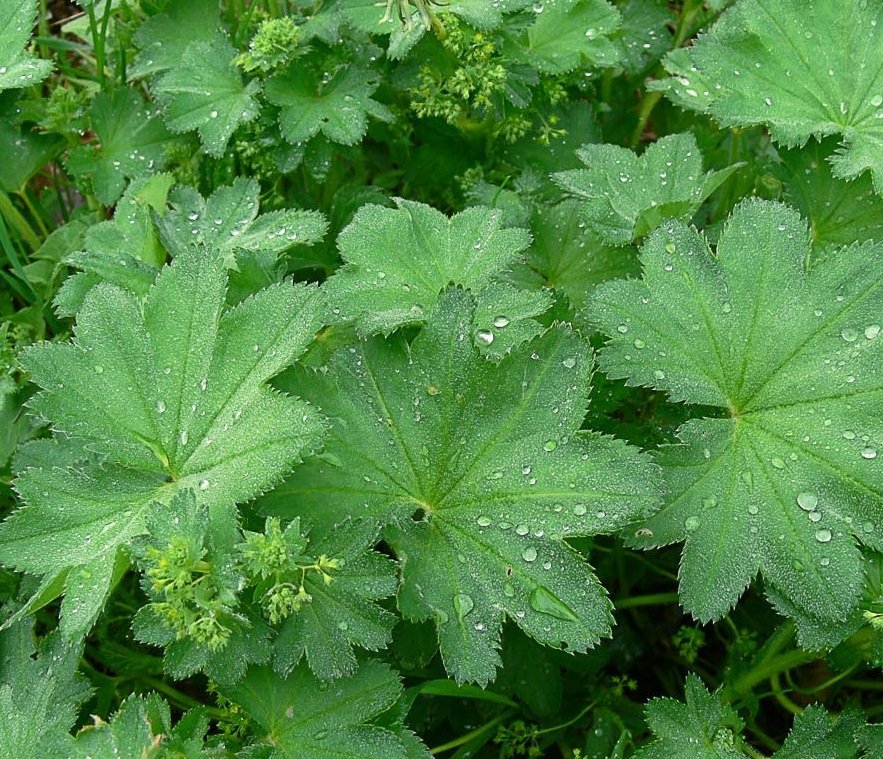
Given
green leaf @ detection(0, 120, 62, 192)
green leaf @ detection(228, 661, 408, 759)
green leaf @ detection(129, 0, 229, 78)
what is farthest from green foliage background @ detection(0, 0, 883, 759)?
green leaf @ detection(0, 120, 62, 192)

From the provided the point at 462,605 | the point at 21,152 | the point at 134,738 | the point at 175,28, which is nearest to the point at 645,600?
the point at 462,605

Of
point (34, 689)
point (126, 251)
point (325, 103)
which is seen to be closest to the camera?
point (34, 689)

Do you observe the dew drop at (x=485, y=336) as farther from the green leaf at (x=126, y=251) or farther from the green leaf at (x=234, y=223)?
the green leaf at (x=126, y=251)

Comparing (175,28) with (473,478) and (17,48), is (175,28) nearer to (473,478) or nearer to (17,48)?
(17,48)

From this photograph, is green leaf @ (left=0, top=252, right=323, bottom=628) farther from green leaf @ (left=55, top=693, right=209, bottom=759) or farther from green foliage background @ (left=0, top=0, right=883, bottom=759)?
green leaf @ (left=55, top=693, right=209, bottom=759)

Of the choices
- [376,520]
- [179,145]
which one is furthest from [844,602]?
[179,145]

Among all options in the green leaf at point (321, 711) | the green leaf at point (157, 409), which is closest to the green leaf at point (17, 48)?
the green leaf at point (157, 409)

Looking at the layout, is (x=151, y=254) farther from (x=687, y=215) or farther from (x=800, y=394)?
(x=800, y=394)
